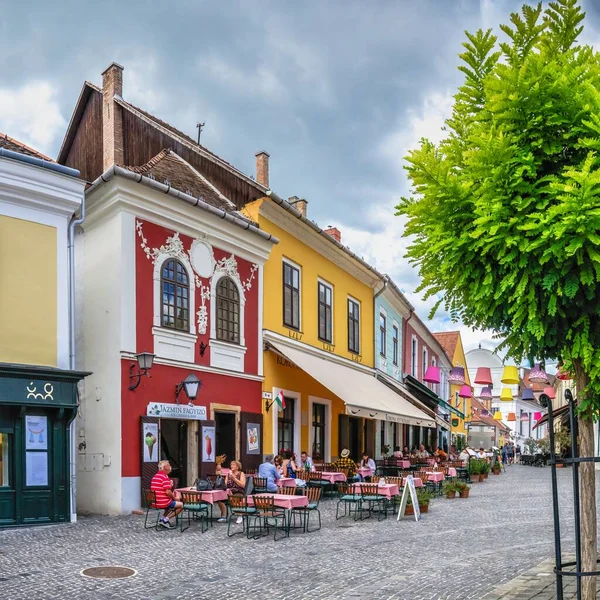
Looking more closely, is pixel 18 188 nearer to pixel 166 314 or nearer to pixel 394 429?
pixel 166 314

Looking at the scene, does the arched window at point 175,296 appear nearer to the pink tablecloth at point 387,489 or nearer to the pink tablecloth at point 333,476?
the pink tablecloth at point 333,476

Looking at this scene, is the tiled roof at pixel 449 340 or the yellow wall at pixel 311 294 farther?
the tiled roof at pixel 449 340

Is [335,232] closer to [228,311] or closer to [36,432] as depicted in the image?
[228,311]

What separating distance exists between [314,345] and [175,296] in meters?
6.66

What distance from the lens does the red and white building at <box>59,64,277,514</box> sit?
46.8 feet

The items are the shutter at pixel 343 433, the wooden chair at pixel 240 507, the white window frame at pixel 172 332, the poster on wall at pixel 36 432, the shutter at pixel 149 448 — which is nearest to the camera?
the wooden chair at pixel 240 507

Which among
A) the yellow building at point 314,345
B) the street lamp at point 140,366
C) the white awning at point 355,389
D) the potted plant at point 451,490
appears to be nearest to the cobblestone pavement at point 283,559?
the street lamp at point 140,366

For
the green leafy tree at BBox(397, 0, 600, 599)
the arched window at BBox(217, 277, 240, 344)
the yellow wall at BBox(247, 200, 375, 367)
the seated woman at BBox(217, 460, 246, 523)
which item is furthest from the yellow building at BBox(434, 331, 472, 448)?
the green leafy tree at BBox(397, 0, 600, 599)

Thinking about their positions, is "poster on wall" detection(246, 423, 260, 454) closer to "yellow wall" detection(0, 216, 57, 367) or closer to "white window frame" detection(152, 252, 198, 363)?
"white window frame" detection(152, 252, 198, 363)

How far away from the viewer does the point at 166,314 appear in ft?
50.6

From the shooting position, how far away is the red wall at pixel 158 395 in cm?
1403

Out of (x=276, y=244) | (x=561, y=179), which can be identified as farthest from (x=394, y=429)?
(x=561, y=179)

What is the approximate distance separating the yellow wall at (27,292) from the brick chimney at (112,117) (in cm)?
622

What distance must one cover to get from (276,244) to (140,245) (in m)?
5.00
